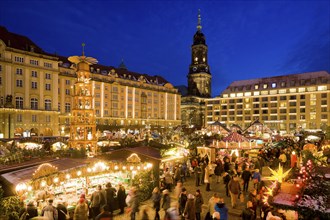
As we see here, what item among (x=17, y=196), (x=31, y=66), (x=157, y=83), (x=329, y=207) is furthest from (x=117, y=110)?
(x=329, y=207)

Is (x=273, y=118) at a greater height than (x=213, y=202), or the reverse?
(x=273, y=118)

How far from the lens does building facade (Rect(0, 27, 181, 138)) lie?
141 feet

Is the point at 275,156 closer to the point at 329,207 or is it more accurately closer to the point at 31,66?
the point at 329,207

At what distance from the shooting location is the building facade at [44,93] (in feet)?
141

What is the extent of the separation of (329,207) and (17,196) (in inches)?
404

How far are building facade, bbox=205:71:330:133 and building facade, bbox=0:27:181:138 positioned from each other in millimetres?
35532

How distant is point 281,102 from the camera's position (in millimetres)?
81438

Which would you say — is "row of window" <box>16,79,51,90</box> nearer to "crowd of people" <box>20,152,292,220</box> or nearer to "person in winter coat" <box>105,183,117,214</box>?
"crowd of people" <box>20,152,292,220</box>

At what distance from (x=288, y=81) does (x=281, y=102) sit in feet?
21.8

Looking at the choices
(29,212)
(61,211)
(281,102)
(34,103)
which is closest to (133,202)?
(61,211)

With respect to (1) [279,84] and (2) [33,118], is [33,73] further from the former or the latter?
(1) [279,84]

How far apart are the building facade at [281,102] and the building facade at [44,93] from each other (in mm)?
35532

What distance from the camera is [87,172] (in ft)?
44.0

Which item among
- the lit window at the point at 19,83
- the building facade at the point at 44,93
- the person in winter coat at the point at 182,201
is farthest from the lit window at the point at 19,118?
the person in winter coat at the point at 182,201
